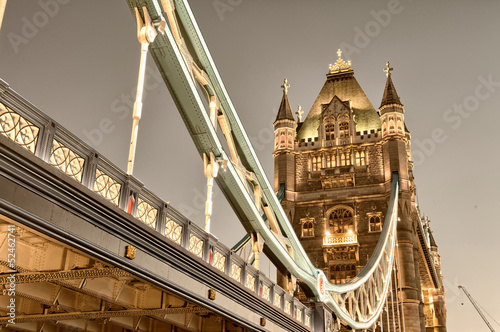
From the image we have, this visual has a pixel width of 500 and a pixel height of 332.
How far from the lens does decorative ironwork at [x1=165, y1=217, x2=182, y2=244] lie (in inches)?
429

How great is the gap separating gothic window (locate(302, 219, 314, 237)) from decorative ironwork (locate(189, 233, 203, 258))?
124 feet

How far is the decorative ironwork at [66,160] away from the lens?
7727 mm

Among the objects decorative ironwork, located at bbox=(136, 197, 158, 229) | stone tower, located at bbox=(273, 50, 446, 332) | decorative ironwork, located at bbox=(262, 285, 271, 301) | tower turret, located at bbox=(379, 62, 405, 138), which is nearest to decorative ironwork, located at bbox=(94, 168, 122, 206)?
decorative ironwork, located at bbox=(136, 197, 158, 229)

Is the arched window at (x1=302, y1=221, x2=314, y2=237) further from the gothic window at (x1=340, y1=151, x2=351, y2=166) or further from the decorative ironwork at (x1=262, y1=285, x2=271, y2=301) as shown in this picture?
the decorative ironwork at (x1=262, y1=285, x2=271, y2=301)

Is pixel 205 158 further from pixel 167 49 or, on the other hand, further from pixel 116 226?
pixel 116 226

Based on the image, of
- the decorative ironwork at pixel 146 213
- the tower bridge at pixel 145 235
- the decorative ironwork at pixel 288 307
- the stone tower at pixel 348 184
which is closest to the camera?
the tower bridge at pixel 145 235

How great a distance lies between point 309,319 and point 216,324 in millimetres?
5639

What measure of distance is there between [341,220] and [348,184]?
335 cm

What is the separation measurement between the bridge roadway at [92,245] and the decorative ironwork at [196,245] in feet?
0.09

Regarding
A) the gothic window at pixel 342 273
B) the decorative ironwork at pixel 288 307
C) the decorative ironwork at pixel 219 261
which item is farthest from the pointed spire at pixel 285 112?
the decorative ironwork at pixel 219 261

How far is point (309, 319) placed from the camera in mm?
21422

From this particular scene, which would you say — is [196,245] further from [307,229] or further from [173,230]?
[307,229]

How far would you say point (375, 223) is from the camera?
4884 cm

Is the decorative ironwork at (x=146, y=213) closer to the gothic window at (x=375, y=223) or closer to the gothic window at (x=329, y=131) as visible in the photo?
the gothic window at (x=375, y=223)
